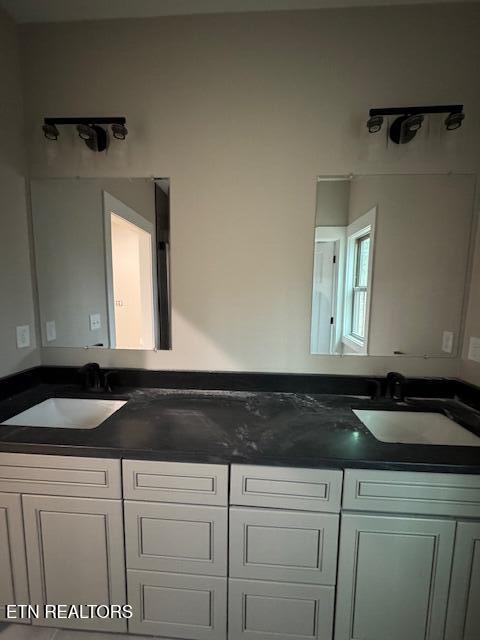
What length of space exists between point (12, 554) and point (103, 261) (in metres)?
1.31

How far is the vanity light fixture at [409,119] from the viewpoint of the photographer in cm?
121

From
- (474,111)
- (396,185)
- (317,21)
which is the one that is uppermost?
(317,21)

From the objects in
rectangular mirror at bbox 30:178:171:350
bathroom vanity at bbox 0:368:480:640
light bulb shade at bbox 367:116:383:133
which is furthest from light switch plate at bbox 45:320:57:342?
light bulb shade at bbox 367:116:383:133

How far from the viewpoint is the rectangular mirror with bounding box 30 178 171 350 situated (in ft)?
4.79

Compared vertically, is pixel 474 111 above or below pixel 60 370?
above

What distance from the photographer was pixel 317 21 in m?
1.28

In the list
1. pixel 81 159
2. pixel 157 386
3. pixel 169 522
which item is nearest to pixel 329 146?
pixel 81 159

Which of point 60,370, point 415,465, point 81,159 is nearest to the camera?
point 415,465

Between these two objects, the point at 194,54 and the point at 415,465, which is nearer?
the point at 415,465

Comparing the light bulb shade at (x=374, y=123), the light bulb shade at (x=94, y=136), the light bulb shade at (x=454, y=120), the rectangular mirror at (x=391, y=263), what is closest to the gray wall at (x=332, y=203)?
the rectangular mirror at (x=391, y=263)

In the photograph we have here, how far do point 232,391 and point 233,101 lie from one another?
4.79 ft

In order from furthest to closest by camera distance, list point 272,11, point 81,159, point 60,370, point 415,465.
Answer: point 60,370 → point 81,159 → point 272,11 → point 415,465

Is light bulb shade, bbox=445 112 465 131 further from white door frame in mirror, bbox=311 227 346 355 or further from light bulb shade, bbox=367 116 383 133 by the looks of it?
white door frame in mirror, bbox=311 227 346 355

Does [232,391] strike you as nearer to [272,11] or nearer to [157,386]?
[157,386]
